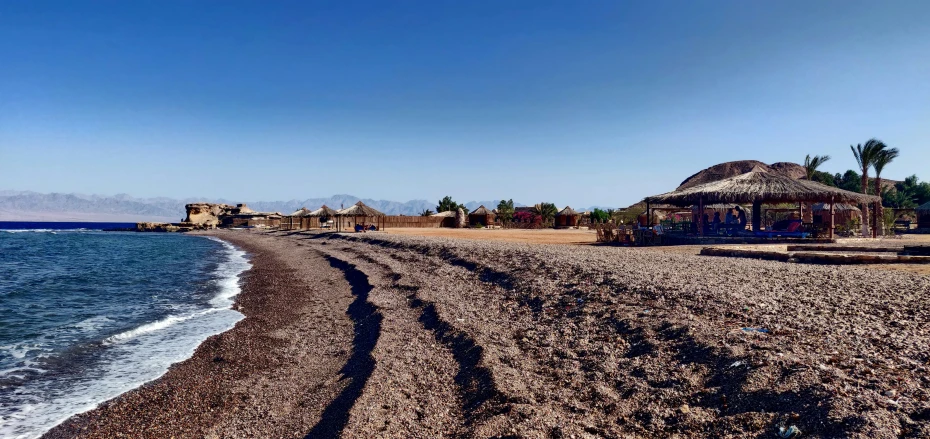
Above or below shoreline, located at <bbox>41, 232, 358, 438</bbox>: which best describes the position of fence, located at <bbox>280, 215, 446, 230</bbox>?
above

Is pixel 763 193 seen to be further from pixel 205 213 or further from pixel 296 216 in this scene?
pixel 205 213

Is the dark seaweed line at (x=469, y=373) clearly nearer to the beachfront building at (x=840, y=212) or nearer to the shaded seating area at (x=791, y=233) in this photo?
the shaded seating area at (x=791, y=233)

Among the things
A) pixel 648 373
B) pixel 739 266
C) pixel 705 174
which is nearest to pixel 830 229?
pixel 739 266

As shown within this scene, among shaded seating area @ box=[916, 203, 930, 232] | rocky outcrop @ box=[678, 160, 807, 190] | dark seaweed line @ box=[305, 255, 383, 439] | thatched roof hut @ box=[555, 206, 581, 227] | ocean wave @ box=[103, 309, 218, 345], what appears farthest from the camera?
rocky outcrop @ box=[678, 160, 807, 190]

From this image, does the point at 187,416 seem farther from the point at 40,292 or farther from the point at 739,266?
the point at 40,292

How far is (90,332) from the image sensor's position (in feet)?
33.8

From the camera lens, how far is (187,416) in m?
5.78

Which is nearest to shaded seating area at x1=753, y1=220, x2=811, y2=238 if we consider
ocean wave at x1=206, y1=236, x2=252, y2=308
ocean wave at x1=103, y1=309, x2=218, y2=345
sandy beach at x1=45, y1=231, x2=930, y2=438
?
sandy beach at x1=45, y1=231, x2=930, y2=438

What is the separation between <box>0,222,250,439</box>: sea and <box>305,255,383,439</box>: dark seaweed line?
109 inches

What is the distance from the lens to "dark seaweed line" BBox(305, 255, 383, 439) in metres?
4.90

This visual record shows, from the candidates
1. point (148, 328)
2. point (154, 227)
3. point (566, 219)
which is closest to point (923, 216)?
point (566, 219)

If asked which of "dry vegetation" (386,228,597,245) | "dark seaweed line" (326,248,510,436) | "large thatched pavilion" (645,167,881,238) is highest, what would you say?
"large thatched pavilion" (645,167,881,238)

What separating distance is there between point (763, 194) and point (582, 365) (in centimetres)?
1882

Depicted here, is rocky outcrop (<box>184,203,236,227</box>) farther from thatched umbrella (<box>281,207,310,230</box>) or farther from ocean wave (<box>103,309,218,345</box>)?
ocean wave (<box>103,309,218,345</box>)
